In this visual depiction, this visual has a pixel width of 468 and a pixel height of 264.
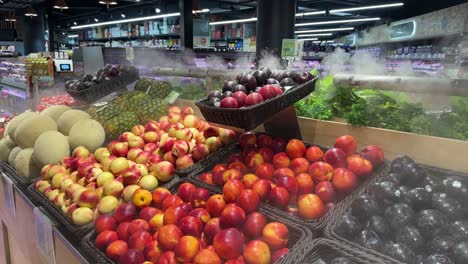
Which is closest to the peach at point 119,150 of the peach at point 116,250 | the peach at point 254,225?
the peach at point 116,250

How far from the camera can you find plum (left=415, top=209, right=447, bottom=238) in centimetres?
107

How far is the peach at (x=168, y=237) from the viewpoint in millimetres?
1201

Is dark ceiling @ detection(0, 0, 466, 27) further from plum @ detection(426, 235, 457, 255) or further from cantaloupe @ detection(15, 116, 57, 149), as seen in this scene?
plum @ detection(426, 235, 457, 255)

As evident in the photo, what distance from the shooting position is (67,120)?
8.15 ft

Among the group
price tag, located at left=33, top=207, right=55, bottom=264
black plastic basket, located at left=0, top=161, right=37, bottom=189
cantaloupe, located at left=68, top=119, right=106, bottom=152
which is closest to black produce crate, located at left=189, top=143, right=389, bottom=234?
price tag, located at left=33, top=207, right=55, bottom=264

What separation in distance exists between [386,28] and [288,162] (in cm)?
1535

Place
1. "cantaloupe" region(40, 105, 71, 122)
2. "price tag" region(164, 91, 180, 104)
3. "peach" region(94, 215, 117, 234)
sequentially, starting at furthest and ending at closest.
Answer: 1. "price tag" region(164, 91, 180, 104)
2. "cantaloupe" region(40, 105, 71, 122)
3. "peach" region(94, 215, 117, 234)

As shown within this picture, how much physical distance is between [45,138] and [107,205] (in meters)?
0.92

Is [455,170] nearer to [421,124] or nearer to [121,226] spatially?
[421,124]

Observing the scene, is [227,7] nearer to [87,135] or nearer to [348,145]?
[87,135]

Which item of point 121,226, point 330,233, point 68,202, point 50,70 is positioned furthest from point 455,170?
point 50,70

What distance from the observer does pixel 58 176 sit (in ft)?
6.28

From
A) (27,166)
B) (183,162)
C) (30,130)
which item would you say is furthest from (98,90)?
(183,162)

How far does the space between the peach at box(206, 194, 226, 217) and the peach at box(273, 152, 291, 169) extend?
1.24 ft
